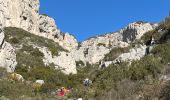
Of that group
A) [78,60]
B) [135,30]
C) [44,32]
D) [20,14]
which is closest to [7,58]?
[20,14]

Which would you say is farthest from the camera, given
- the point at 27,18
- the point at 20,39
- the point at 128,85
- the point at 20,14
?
the point at 27,18

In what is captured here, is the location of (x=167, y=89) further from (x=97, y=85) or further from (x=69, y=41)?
(x=69, y=41)

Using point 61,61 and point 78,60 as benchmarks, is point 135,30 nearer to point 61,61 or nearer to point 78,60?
point 78,60

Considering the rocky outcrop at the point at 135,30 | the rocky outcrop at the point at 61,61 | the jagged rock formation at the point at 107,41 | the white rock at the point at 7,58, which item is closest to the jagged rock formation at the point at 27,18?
the rocky outcrop at the point at 61,61

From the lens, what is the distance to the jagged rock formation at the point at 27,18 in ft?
229

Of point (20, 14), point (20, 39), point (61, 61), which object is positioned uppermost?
point (20, 14)

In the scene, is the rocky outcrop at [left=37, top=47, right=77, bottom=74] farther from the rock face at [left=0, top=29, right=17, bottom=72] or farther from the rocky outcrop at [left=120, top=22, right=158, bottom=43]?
the rocky outcrop at [left=120, top=22, right=158, bottom=43]

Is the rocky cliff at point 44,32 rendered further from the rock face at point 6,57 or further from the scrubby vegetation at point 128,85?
the scrubby vegetation at point 128,85

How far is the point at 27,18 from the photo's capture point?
75.9 meters

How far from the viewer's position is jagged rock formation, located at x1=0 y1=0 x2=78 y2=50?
2753 inches

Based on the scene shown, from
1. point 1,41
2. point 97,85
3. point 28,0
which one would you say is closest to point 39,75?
point 1,41

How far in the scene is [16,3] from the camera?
7394cm

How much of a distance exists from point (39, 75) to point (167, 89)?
30.6m

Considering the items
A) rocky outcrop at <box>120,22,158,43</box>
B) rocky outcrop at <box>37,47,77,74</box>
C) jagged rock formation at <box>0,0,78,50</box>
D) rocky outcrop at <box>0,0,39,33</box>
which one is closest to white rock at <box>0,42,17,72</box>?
rocky outcrop at <box>37,47,77,74</box>
